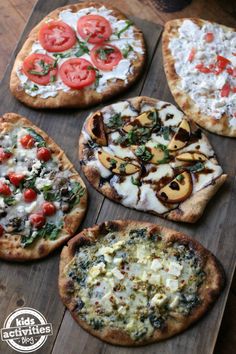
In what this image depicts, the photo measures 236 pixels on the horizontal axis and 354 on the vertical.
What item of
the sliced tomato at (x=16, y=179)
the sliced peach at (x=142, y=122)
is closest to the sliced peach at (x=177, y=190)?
the sliced peach at (x=142, y=122)

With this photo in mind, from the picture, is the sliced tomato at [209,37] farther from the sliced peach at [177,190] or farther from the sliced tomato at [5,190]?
the sliced tomato at [5,190]

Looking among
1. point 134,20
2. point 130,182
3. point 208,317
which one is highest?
point 134,20

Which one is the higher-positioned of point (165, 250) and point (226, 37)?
point (226, 37)

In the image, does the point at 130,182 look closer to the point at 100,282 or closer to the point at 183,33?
the point at 100,282

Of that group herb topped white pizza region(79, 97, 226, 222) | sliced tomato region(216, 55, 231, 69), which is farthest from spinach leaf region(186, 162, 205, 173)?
sliced tomato region(216, 55, 231, 69)

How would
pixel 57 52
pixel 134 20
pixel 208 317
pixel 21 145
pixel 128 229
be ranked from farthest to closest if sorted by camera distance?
pixel 134 20 → pixel 57 52 → pixel 21 145 → pixel 128 229 → pixel 208 317

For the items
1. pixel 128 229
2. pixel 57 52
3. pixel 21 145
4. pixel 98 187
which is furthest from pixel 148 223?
pixel 57 52

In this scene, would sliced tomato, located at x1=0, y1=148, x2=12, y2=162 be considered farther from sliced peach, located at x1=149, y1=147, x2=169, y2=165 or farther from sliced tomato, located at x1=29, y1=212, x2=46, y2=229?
sliced peach, located at x1=149, y1=147, x2=169, y2=165

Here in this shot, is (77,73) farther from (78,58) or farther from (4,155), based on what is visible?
(4,155)
